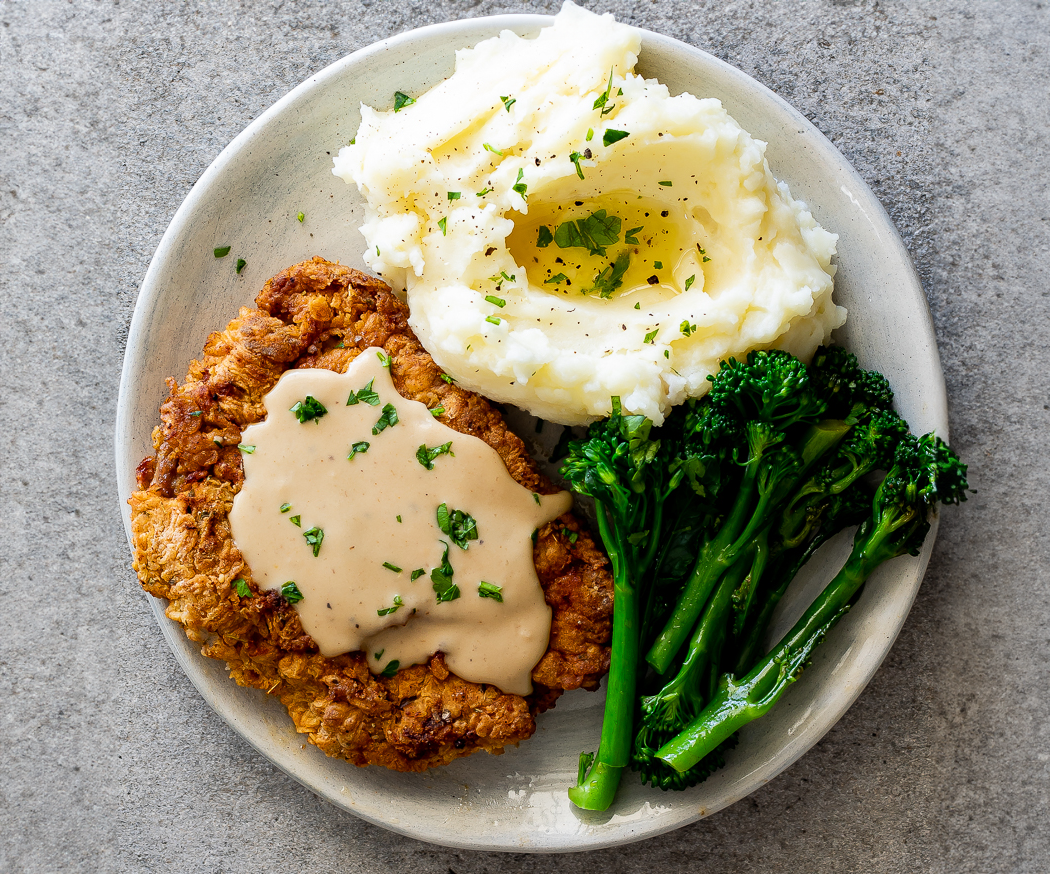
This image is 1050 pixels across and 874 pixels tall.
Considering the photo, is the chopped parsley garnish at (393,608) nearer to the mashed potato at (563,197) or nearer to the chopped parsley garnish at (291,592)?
the chopped parsley garnish at (291,592)

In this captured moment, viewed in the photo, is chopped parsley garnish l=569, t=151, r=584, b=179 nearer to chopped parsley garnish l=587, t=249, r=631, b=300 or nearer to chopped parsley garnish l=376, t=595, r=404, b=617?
chopped parsley garnish l=587, t=249, r=631, b=300

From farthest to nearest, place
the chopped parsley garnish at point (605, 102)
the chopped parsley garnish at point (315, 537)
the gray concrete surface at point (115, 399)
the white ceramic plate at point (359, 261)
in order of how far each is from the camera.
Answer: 1. the gray concrete surface at point (115, 399)
2. the white ceramic plate at point (359, 261)
3. the chopped parsley garnish at point (315, 537)
4. the chopped parsley garnish at point (605, 102)

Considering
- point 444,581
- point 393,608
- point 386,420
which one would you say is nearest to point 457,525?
point 444,581

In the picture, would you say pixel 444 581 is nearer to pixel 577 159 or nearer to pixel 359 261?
pixel 359 261

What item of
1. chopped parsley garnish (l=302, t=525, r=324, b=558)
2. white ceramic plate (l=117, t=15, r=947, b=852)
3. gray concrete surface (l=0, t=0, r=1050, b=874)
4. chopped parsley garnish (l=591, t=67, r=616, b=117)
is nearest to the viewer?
chopped parsley garnish (l=591, t=67, r=616, b=117)

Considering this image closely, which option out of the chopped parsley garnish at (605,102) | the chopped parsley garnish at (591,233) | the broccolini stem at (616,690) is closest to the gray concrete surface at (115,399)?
the broccolini stem at (616,690)

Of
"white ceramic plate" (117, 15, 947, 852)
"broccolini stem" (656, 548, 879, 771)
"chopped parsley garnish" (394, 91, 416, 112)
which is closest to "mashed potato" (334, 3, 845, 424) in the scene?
"chopped parsley garnish" (394, 91, 416, 112)
